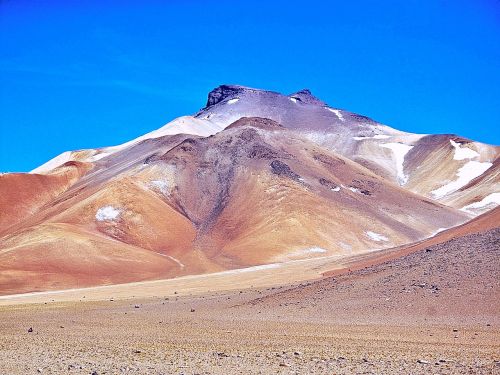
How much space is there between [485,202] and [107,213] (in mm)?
87325

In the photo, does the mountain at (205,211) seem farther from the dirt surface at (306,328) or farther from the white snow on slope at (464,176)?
the dirt surface at (306,328)

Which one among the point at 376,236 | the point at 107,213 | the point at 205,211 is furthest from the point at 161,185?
the point at 376,236

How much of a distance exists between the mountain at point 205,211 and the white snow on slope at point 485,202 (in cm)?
28

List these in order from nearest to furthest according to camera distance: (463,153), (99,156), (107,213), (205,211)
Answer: (107,213)
(205,211)
(99,156)
(463,153)

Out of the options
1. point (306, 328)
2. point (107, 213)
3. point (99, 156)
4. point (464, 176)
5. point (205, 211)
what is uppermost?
point (99, 156)

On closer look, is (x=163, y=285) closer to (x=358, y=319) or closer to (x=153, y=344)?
(x=358, y=319)

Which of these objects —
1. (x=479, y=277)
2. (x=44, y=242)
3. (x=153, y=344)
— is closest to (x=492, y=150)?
(x=44, y=242)

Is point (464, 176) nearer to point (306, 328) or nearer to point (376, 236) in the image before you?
point (376, 236)

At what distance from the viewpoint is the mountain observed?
275ft

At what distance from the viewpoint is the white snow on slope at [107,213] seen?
102 metres

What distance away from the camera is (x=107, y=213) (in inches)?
4058

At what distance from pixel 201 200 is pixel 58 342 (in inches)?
3648

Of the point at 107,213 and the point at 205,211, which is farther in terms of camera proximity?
the point at 205,211

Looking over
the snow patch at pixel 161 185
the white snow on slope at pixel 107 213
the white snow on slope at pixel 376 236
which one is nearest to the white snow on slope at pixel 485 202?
the white snow on slope at pixel 376 236
